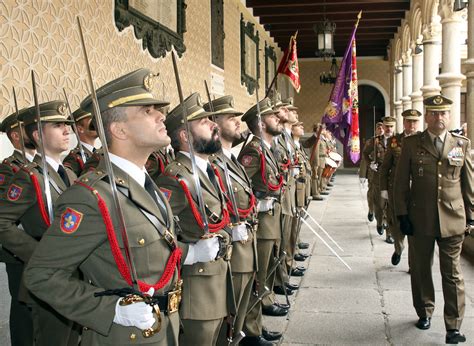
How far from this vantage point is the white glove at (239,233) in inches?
129

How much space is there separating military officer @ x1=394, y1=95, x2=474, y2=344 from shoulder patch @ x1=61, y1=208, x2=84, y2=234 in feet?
9.88

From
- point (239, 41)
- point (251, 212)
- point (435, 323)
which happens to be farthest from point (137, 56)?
point (239, 41)

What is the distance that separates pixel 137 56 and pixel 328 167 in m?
8.85

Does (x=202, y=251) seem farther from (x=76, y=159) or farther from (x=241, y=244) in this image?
(x=76, y=159)

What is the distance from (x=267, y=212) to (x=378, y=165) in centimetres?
437

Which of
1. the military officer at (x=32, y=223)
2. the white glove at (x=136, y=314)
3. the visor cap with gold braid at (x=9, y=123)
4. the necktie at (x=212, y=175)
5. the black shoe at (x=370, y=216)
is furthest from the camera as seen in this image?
the black shoe at (x=370, y=216)

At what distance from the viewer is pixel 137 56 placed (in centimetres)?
594

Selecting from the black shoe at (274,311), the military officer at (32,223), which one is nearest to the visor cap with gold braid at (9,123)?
the military officer at (32,223)

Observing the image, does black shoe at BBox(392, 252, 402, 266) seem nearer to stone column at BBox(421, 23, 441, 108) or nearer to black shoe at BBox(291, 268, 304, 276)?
black shoe at BBox(291, 268, 304, 276)

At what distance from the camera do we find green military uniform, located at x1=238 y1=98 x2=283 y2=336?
14.2 feet

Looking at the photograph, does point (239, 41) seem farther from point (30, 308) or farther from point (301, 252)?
point (30, 308)

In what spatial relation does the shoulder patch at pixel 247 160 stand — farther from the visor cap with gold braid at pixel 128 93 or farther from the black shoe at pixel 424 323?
the visor cap with gold braid at pixel 128 93

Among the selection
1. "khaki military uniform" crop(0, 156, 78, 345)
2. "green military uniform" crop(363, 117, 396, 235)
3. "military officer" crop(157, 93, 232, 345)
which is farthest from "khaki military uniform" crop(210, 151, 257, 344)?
"green military uniform" crop(363, 117, 396, 235)

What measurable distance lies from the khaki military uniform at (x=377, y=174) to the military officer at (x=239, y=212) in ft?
13.2
